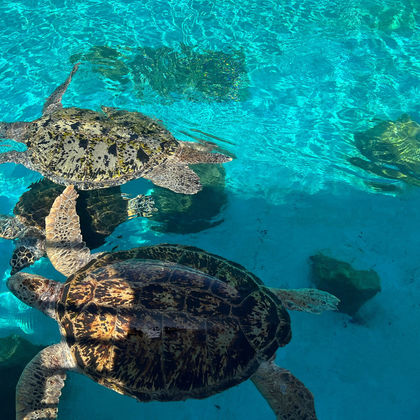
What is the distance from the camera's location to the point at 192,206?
5.36 metres

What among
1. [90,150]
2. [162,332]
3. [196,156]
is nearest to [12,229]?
[90,150]

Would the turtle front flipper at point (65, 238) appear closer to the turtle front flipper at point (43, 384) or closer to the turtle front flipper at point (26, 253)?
the turtle front flipper at point (26, 253)

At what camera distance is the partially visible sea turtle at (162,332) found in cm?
311

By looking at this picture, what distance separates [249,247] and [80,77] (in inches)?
194

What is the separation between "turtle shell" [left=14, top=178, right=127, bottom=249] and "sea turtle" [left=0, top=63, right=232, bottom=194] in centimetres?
31

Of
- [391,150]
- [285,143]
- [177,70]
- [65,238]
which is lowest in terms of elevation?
[65,238]

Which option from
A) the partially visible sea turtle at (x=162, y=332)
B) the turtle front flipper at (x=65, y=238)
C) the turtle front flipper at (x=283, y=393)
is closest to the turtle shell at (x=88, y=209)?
the turtle front flipper at (x=65, y=238)

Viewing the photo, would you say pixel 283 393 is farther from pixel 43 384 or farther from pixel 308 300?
pixel 43 384

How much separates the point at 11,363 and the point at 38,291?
947mm

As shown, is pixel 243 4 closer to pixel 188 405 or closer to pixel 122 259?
pixel 122 259

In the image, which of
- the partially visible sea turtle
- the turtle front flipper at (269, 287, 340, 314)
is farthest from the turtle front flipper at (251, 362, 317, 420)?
the turtle front flipper at (269, 287, 340, 314)

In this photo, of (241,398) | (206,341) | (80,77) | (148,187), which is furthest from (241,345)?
(80,77)

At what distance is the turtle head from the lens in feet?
12.4

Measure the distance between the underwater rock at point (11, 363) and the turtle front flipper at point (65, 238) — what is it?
1014 mm
